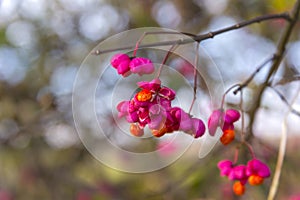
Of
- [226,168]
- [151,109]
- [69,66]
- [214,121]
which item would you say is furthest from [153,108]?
[69,66]

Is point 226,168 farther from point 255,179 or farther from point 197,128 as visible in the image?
point 197,128

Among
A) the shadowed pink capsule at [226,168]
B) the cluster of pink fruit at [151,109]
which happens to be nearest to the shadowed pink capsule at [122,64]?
the cluster of pink fruit at [151,109]

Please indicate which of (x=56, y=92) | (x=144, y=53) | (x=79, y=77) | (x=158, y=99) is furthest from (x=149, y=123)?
(x=56, y=92)

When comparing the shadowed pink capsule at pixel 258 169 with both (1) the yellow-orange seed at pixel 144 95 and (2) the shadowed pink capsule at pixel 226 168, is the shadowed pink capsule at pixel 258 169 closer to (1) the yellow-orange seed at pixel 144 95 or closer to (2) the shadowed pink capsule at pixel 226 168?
(2) the shadowed pink capsule at pixel 226 168

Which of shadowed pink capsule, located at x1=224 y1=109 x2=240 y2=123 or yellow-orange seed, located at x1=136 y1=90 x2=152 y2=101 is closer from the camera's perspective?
yellow-orange seed, located at x1=136 y1=90 x2=152 y2=101

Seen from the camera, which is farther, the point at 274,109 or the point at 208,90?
the point at 274,109

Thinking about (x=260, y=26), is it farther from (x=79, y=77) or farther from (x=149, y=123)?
(x=149, y=123)

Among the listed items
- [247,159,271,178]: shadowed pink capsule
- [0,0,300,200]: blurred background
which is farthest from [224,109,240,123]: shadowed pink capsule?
[0,0,300,200]: blurred background

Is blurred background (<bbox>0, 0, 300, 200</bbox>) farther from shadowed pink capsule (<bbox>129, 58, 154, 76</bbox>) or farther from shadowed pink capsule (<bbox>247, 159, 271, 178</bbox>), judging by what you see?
shadowed pink capsule (<bbox>129, 58, 154, 76</bbox>)
